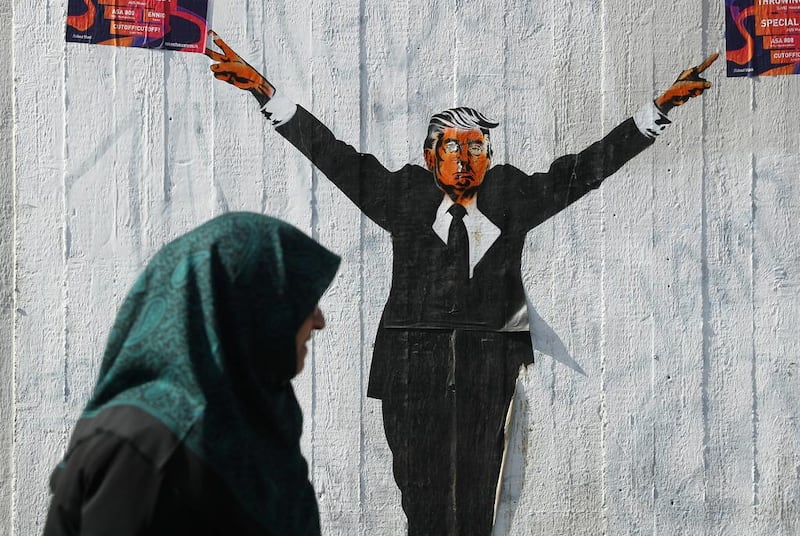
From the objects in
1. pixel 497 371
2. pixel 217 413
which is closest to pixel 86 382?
pixel 497 371

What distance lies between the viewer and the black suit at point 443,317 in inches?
121

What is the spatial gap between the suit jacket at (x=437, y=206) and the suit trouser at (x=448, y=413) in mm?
50

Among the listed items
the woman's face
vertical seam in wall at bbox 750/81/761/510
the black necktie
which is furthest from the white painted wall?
the woman's face

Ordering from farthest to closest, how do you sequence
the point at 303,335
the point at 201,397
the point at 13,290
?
the point at 13,290, the point at 303,335, the point at 201,397

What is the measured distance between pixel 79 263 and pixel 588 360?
5.64 ft

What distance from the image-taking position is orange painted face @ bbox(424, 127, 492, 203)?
121 inches

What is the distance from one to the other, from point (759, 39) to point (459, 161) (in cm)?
109

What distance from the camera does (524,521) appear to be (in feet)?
10.1

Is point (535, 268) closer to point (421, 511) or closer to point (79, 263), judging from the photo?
point (421, 511)

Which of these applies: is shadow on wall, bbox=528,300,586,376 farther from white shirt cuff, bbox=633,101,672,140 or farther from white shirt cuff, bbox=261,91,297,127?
white shirt cuff, bbox=261,91,297,127

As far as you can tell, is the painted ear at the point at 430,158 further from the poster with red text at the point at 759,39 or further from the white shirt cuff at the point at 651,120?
the poster with red text at the point at 759,39

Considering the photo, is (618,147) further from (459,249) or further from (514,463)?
(514,463)

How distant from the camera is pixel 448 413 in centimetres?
308

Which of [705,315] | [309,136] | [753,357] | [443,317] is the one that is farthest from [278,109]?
[753,357]
